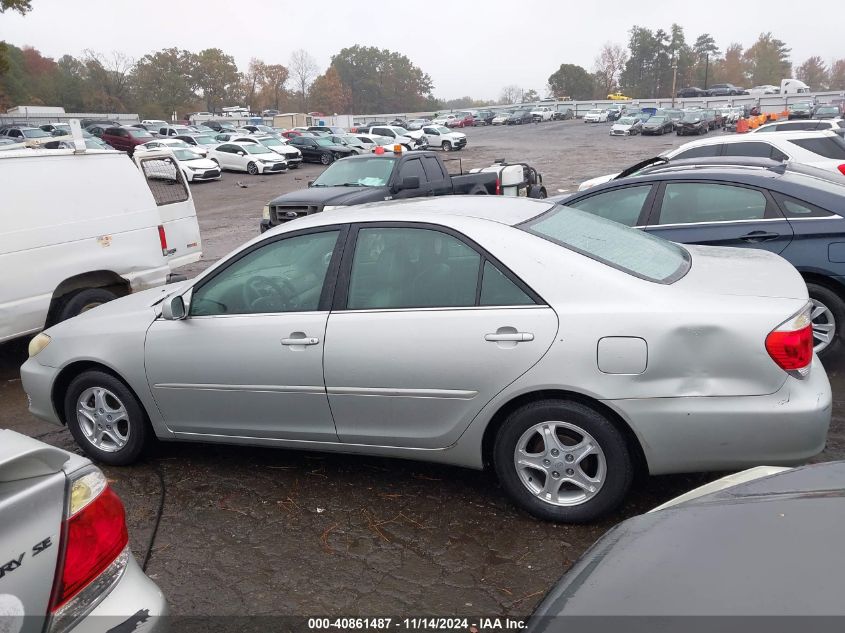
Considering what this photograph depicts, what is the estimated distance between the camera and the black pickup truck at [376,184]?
11195mm

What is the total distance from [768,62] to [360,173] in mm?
124816

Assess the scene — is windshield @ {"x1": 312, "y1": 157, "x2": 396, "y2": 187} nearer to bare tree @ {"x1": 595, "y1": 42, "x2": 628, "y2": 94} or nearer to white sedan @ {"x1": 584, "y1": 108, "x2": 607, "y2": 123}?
white sedan @ {"x1": 584, "y1": 108, "x2": 607, "y2": 123}

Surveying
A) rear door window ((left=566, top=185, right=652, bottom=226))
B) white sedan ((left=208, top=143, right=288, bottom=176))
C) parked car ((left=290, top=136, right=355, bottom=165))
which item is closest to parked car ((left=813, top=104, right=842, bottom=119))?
parked car ((left=290, top=136, right=355, bottom=165))

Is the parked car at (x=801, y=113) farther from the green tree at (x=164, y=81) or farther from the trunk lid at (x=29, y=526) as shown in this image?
the green tree at (x=164, y=81)

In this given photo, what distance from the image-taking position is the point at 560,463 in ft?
11.7

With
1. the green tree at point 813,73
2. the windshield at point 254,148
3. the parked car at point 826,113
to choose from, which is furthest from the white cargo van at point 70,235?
the green tree at point 813,73

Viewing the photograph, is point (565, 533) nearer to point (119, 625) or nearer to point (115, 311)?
point (119, 625)

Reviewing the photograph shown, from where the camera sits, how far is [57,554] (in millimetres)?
1970

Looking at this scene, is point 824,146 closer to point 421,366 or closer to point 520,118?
point 421,366

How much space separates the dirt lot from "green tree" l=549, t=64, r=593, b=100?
116224mm

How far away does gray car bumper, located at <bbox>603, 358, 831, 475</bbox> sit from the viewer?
3.30m

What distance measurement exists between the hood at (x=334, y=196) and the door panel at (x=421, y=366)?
7.34 m

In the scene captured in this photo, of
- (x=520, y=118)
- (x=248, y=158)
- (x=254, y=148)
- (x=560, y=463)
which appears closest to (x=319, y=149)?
(x=254, y=148)

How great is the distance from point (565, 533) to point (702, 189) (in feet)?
12.7
